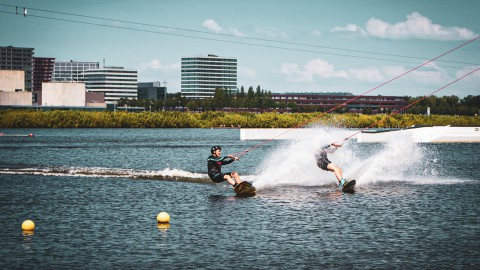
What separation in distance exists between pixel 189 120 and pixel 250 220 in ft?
396

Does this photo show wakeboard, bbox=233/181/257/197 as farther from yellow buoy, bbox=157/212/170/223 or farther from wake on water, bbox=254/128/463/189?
yellow buoy, bbox=157/212/170/223

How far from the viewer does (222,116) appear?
145875mm

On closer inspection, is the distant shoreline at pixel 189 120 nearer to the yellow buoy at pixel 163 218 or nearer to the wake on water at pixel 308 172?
the wake on water at pixel 308 172

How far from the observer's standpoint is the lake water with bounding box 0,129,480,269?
15.1 metres

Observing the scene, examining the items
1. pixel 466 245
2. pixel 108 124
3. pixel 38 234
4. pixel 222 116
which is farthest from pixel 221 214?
pixel 222 116

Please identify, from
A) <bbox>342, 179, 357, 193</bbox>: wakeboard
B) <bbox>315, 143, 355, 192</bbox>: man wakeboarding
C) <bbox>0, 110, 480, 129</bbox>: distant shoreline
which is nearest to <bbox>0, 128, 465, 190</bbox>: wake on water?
<bbox>315, 143, 355, 192</bbox>: man wakeboarding

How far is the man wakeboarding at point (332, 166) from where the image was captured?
27047 millimetres

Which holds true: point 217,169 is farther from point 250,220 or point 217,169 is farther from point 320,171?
point 320,171

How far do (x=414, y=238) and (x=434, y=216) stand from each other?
4.01 meters

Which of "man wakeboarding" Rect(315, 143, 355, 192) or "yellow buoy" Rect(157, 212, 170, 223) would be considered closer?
"yellow buoy" Rect(157, 212, 170, 223)

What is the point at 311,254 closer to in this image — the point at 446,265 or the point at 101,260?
the point at 446,265

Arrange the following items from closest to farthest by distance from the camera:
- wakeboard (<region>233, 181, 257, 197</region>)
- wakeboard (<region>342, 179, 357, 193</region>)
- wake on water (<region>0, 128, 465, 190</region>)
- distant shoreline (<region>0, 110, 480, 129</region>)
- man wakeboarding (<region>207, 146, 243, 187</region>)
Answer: wakeboard (<region>233, 181, 257, 197</region>)
man wakeboarding (<region>207, 146, 243, 187</region>)
wakeboard (<region>342, 179, 357, 193</region>)
wake on water (<region>0, 128, 465, 190</region>)
distant shoreline (<region>0, 110, 480, 129</region>)

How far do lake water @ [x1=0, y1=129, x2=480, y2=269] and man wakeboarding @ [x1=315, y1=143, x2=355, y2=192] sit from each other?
346 mm

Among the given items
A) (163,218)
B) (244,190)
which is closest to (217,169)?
(244,190)
